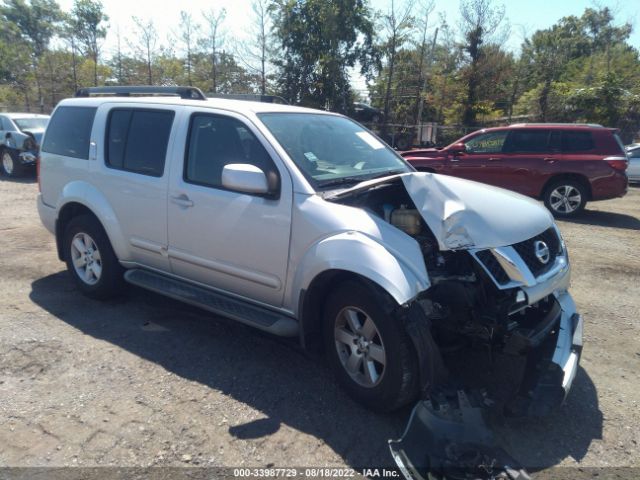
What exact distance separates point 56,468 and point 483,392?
236 cm

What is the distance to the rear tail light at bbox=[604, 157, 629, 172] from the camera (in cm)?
953

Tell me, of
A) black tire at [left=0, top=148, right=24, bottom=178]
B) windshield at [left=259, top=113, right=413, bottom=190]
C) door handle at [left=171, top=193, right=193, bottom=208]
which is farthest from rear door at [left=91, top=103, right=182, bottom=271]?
black tire at [left=0, top=148, right=24, bottom=178]

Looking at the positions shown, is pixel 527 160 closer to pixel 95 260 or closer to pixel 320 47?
pixel 95 260

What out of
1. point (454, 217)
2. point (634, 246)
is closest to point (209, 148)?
point (454, 217)

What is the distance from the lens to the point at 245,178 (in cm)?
338

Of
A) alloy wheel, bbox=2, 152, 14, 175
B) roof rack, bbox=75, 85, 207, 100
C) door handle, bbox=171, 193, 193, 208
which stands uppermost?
roof rack, bbox=75, 85, 207, 100

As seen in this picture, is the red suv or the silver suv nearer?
the silver suv

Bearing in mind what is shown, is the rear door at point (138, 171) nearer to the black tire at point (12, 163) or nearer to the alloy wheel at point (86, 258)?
the alloy wheel at point (86, 258)

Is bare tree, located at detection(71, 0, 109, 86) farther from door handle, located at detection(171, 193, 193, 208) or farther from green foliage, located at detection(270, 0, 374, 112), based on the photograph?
door handle, located at detection(171, 193, 193, 208)

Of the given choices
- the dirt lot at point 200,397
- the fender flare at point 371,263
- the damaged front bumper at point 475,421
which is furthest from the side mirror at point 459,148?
the fender flare at point 371,263

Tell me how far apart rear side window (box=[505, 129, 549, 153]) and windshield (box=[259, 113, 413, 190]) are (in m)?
7.02

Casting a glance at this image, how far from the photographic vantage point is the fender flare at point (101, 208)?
458cm

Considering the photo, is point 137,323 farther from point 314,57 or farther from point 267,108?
point 314,57

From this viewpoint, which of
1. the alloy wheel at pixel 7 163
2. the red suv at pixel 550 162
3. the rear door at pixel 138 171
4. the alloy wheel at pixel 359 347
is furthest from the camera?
the alloy wheel at pixel 7 163
